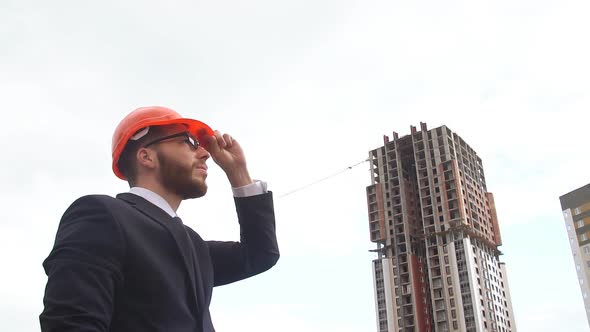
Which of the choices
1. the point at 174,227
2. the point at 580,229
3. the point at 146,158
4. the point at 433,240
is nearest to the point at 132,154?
the point at 146,158

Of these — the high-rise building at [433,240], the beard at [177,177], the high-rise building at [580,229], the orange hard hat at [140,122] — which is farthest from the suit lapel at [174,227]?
the high-rise building at [580,229]

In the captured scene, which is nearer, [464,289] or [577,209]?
[464,289]

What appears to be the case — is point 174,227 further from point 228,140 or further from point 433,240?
point 433,240

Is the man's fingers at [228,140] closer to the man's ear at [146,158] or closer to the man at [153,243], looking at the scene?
the man at [153,243]

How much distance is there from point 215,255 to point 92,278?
1081mm

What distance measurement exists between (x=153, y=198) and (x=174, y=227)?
0.59ft

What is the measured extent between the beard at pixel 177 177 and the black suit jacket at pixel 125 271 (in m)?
0.17

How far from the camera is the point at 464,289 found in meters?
85.7

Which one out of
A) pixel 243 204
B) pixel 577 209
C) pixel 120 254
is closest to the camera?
pixel 120 254

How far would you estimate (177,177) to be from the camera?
9.31 feet

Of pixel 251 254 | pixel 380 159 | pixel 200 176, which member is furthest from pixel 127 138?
pixel 380 159

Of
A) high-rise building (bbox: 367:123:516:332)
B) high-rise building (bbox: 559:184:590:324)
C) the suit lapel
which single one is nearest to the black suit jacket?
the suit lapel

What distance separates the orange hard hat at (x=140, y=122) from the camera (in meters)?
2.85

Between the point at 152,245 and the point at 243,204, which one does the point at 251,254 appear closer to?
the point at 243,204
